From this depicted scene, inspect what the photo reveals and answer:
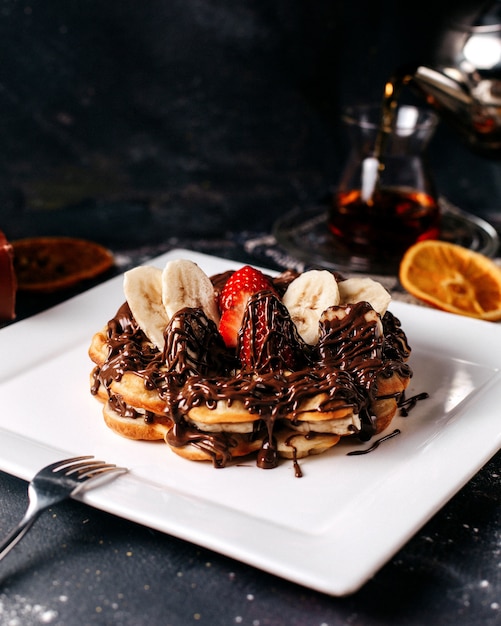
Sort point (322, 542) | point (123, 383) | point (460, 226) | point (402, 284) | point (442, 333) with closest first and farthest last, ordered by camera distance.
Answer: point (322, 542), point (123, 383), point (442, 333), point (402, 284), point (460, 226)

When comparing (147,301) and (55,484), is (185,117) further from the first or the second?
(55,484)

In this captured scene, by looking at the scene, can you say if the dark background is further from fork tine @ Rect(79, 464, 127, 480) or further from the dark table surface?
fork tine @ Rect(79, 464, 127, 480)

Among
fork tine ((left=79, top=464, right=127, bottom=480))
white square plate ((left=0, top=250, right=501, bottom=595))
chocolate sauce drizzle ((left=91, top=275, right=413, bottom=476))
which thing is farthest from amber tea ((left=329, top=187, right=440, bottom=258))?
fork tine ((left=79, top=464, right=127, bottom=480))

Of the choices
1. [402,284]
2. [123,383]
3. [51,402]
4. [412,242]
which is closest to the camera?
[123,383]

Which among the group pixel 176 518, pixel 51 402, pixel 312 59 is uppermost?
pixel 312 59

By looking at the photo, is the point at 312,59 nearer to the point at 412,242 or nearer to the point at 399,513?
the point at 412,242

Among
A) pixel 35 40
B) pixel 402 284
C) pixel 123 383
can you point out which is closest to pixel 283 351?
pixel 123 383

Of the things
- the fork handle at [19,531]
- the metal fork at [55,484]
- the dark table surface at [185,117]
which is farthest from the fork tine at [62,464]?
the dark table surface at [185,117]
